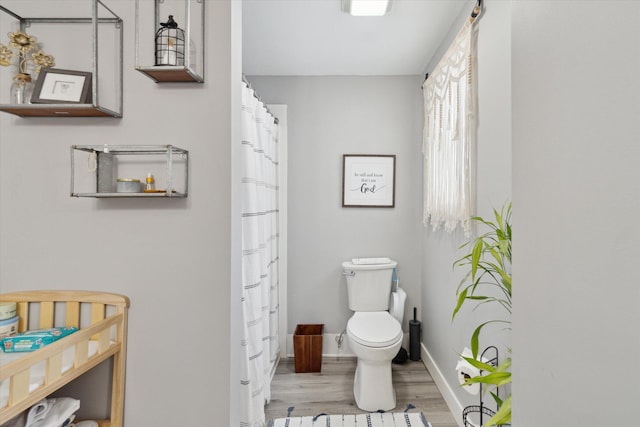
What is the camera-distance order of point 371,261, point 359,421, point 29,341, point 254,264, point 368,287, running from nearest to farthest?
point 29,341 < point 254,264 < point 359,421 < point 368,287 < point 371,261

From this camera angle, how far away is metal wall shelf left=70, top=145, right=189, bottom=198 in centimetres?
141

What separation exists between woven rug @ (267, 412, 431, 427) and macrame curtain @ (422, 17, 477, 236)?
4.00 feet

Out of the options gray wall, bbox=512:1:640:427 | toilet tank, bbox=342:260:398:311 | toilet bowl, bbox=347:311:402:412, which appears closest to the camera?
gray wall, bbox=512:1:640:427

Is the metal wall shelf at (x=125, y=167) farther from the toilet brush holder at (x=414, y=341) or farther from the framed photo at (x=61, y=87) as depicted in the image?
the toilet brush holder at (x=414, y=341)

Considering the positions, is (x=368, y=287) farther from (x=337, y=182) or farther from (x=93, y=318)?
(x=93, y=318)

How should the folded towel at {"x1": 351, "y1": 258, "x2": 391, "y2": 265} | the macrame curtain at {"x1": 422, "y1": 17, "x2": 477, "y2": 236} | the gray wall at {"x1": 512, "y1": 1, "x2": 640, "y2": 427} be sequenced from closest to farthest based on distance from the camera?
the gray wall at {"x1": 512, "y1": 1, "x2": 640, "y2": 427}
the macrame curtain at {"x1": 422, "y1": 17, "x2": 477, "y2": 236}
the folded towel at {"x1": 351, "y1": 258, "x2": 391, "y2": 265}

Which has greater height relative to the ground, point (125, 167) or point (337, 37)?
A: point (337, 37)

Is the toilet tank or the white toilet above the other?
the toilet tank

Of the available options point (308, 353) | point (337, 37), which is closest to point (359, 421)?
point (308, 353)

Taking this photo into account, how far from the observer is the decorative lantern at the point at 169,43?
53.2 inches

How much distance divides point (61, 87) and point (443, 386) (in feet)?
9.11

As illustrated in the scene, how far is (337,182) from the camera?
3502mm

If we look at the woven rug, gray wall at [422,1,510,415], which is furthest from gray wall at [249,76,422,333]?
the woven rug

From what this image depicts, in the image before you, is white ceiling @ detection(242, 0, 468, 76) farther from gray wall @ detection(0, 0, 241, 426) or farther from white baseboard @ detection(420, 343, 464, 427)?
white baseboard @ detection(420, 343, 464, 427)
